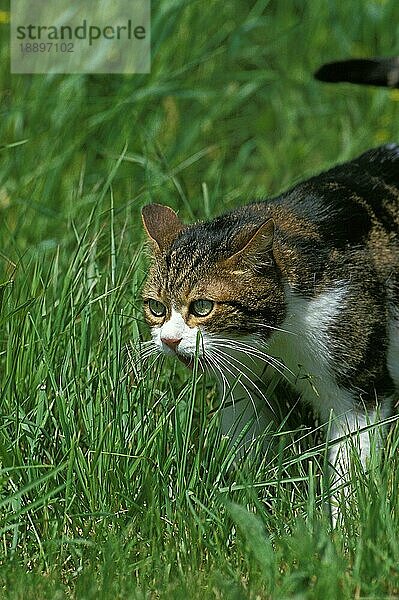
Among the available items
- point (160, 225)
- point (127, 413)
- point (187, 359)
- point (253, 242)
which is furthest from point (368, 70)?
point (127, 413)

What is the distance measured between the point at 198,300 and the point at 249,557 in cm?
69

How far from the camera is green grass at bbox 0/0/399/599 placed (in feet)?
7.89

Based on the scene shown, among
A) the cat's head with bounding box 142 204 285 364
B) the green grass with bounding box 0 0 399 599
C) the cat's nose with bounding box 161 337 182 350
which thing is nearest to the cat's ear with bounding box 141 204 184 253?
the cat's head with bounding box 142 204 285 364

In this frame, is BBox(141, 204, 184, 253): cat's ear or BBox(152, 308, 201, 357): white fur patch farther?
BBox(141, 204, 184, 253): cat's ear

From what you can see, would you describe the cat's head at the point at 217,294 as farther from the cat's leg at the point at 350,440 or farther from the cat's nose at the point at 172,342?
the cat's leg at the point at 350,440

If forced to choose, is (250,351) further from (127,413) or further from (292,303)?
(127,413)

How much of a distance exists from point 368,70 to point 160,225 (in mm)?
1159

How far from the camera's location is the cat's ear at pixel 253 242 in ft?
8.88

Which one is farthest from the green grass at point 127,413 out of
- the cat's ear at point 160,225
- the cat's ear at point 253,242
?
the cat's ear at point 253,242

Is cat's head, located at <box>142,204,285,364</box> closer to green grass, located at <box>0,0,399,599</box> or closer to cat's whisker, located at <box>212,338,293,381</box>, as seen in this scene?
cat's whisker, located at <box>212,338,293,381</box>

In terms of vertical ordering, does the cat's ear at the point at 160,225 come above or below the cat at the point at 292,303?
above

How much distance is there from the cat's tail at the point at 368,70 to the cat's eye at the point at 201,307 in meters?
1.38

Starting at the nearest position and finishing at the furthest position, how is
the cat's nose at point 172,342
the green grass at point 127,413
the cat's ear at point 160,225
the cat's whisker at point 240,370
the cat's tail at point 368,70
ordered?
the green grass at point 127,413, the cat's nose at point 172,342, the cat's whisker at point 240,370, the cat's ear at point 160,225, the cat's tail at point 368,70

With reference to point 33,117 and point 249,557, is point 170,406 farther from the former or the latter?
point 33,117
